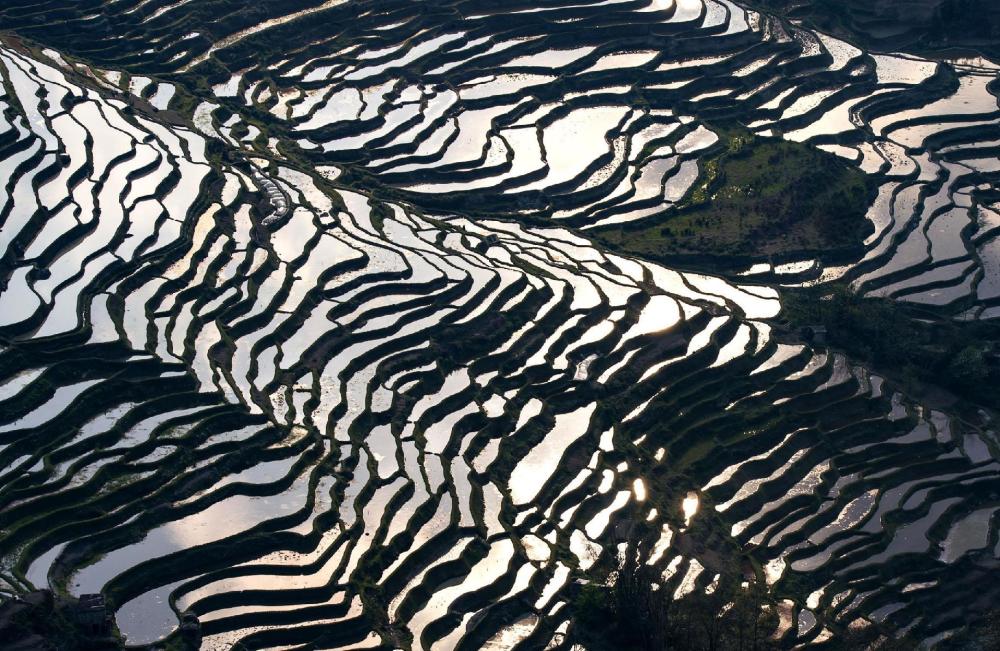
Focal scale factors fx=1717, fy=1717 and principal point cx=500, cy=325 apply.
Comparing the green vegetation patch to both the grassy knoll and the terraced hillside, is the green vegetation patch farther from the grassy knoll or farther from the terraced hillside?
the grassy knoll

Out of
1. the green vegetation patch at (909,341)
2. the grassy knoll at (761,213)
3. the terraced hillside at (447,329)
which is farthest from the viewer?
the grassy knoll at (761,213)

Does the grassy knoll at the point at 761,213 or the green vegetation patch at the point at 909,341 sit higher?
the grassy knoll at the point at 761,213

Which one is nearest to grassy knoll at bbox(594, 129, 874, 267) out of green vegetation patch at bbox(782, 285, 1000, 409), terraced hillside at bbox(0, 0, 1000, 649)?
terraced hillside at bbox(0, 0, 1000, 649)

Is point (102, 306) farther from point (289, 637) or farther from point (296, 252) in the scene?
point (289, 637)

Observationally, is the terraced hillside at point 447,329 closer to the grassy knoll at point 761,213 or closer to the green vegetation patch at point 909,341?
the grassy knoll at point 761,213

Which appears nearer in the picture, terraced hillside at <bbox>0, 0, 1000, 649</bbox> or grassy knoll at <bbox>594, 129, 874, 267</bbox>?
terraced hillside at <bbox>0, 0, 1000, 649</bbox>

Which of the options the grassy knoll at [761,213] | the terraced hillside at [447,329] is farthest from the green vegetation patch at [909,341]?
the grassy knoll at [761,213]
